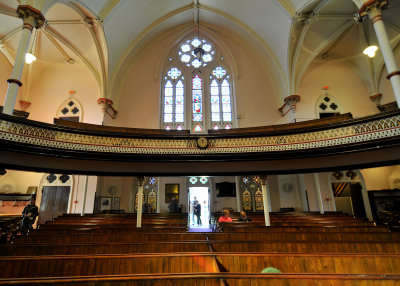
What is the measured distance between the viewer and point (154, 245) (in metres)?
4.59

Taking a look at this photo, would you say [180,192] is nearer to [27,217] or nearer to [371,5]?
[27,217]

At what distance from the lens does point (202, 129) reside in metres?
16.0

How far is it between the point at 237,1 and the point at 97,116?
12.1 metres

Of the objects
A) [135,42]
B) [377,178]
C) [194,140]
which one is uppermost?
[135,42]

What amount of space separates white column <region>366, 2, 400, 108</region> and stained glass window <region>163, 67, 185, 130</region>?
1149 centimetres

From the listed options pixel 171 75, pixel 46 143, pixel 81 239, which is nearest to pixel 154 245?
pixel 81 239

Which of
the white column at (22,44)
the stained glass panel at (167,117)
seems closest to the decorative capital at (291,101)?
the stained glass panel at (167,117)

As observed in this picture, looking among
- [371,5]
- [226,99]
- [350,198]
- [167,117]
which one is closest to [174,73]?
[167,117]

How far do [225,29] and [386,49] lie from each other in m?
11.7

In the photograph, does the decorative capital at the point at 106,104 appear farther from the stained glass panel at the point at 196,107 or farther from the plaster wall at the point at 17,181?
the stained glass panel at the point at 196,107

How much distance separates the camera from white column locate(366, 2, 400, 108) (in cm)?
745

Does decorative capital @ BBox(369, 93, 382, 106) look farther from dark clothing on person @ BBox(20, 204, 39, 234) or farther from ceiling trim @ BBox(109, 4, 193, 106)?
dark clothing on person @ BBox(20, 204, 39, 234)

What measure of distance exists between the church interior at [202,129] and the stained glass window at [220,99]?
115 mm

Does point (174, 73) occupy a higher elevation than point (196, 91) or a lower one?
higher
